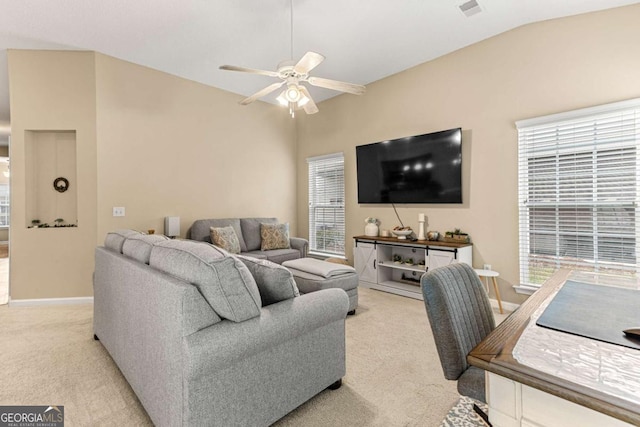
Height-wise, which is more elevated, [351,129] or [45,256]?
[351,129]

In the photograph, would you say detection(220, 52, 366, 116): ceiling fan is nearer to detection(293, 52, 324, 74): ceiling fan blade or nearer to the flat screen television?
detection(293, 52, 324, 74): ceiling fan blade

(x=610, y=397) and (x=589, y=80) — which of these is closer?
(x=610, y=397)

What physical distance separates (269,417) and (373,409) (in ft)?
2.12

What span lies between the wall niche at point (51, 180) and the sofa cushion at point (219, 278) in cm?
357

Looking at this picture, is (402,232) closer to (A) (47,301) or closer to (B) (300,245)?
(B) (300,245)

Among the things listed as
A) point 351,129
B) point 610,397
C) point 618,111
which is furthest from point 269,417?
point 351,129

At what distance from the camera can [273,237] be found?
502 centimetres

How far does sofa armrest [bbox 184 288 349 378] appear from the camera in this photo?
1.34 m

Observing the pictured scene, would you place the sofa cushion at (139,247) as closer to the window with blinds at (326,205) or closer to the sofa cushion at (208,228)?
the sofa cushion at (208,228)

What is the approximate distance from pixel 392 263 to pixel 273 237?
1936 millimetres

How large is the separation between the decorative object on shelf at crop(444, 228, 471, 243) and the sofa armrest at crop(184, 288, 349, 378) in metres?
2.51

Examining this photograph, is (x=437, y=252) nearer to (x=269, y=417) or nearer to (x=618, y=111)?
(x=618, y=111)

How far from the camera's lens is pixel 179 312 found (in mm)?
1365

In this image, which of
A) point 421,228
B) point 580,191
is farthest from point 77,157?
point 580,191
